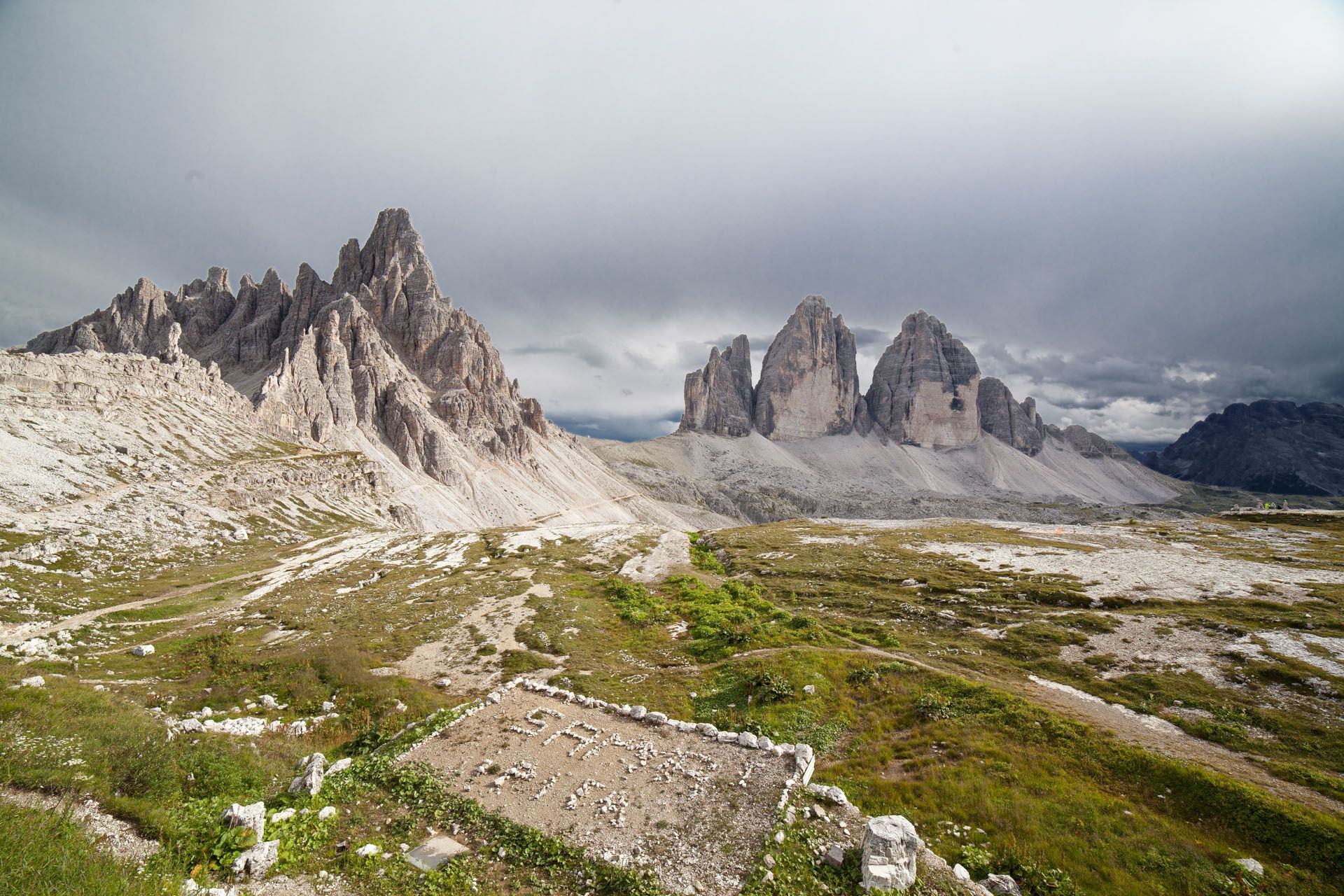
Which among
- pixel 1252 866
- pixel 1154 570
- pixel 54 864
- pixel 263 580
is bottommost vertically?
pixel 263 580

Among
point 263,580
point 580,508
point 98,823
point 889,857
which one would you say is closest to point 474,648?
point 98,823

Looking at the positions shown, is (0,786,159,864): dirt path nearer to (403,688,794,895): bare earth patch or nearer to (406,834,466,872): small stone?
(406,834,466,872): small stone

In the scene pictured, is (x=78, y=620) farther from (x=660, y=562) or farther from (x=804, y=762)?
(x=804, y=762)

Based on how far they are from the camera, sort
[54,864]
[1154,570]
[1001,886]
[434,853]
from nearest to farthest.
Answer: [54,864], [1001,886], [434,853], [1154,570]

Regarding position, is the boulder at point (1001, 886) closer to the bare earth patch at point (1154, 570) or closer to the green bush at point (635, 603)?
the green bush at point (635, 603)

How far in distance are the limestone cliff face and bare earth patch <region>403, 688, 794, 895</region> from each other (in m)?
133

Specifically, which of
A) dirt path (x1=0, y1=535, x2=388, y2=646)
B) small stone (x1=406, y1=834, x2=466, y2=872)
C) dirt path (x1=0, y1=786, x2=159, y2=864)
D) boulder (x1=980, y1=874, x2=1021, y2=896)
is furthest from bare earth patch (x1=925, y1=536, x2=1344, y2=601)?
dirt path (x1=0, y1=535, x2=388, y2=646)

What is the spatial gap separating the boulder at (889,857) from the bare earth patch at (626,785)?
105 inches

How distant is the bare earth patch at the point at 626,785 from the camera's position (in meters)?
13.2

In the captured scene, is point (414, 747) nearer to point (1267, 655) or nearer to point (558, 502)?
point (1267, 655)

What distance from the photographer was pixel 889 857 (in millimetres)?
12125

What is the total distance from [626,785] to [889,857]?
7628 mm

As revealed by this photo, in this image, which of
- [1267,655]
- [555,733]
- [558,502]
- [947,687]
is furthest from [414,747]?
[558,502]

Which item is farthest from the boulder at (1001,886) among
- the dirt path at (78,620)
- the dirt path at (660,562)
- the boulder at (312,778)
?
the dirt path at (78,620)
